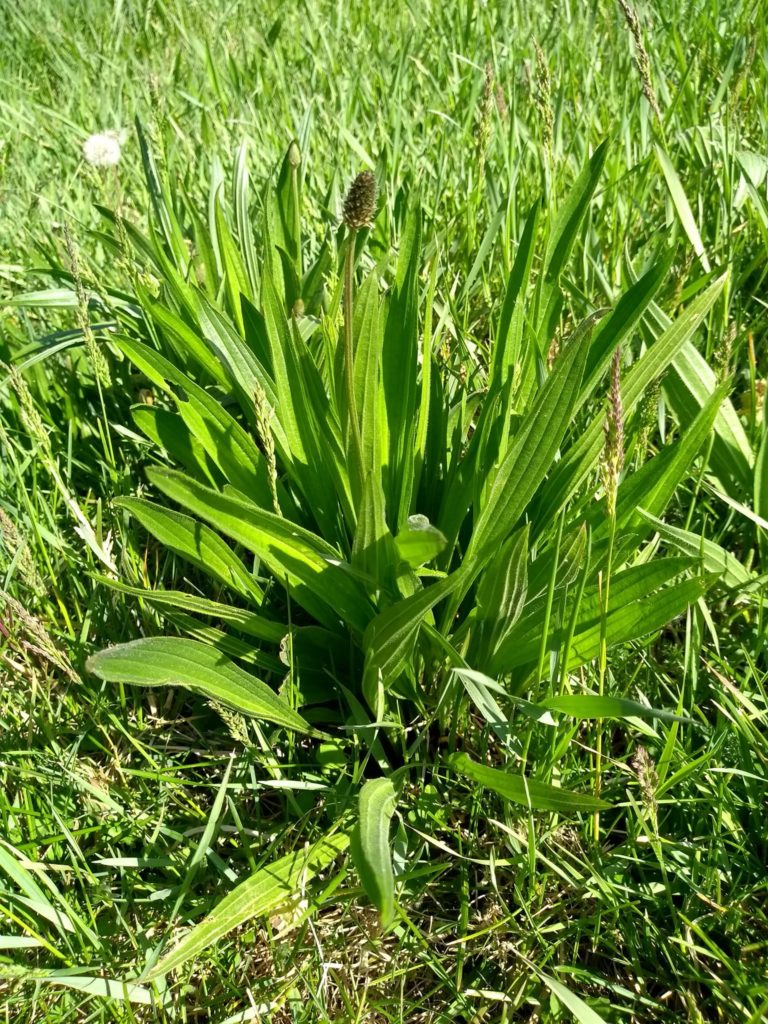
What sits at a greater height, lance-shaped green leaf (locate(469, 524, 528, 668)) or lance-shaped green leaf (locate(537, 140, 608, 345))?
lance-shaped green leaf (locate(537, 140, 608, 345))

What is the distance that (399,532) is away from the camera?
46.0 inches

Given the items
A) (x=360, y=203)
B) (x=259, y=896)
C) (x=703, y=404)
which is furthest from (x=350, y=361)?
(x=703, y=404)

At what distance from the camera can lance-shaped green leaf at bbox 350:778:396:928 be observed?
901 mm

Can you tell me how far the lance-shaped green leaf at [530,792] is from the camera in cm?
107

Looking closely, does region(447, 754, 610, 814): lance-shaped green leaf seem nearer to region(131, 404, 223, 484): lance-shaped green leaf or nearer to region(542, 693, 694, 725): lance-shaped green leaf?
Answer: region(542, 693, 694, 725): lance-shaped green leaf

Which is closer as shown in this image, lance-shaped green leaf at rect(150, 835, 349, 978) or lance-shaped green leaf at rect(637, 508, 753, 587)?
lance-shaped green leaf at rect(150, 835, 349, 978)

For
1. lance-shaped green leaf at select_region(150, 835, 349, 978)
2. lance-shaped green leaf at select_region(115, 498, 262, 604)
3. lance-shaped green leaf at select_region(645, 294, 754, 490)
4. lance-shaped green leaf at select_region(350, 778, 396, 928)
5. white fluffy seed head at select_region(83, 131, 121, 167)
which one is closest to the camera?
lance-shaped green leaf at select_region(350, 778, 396, 928)

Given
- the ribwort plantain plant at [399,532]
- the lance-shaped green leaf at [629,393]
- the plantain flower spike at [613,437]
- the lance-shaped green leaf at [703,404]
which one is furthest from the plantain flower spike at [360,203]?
the lance-shaped green leaf at [703,404]

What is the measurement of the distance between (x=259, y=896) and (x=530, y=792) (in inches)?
14.9

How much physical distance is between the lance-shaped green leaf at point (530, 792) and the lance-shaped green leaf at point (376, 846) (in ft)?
0.40

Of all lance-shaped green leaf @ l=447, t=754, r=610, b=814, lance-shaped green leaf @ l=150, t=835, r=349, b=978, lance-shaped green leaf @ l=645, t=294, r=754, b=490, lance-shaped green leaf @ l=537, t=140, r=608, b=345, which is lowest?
lance-shaped green leaf @ l=150, t=835, r=349, b=978

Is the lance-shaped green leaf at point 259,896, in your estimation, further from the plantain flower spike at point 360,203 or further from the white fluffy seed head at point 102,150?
the white fluffy seed head at point 102,150

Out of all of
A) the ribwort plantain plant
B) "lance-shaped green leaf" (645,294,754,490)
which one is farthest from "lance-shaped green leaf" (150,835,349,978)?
"lance-shaped green leaf" (645,294,754,490)

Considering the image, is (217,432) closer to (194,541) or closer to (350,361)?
(194,541)
